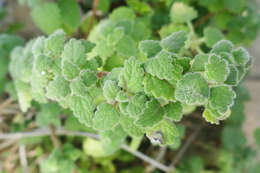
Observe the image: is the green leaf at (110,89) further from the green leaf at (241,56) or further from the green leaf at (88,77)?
the green leaf at (241,56)

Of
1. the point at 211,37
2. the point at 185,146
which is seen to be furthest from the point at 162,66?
the point at 185,146

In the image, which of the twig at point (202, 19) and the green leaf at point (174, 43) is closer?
the green leaf at point (174, 43)

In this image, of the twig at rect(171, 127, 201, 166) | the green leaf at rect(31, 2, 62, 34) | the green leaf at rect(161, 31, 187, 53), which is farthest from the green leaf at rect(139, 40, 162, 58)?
the twig at rect(171, 127, 201, 166)

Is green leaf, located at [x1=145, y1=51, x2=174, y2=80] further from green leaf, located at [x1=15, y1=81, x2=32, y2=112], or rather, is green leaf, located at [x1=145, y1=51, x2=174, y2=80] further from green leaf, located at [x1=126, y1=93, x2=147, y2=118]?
green leaf, located at [x1=15, y1=81, x2=32, y2=112]

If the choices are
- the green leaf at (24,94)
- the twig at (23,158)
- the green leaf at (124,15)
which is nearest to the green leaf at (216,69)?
the green leaf at (124,15)

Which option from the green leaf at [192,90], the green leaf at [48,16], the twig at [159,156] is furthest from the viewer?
the twig at [159,156]

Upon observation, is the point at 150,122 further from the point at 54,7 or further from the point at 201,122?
the point at 201,122
